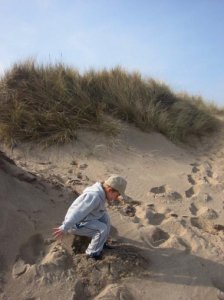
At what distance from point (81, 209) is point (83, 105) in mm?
4090

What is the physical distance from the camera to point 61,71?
8.66m

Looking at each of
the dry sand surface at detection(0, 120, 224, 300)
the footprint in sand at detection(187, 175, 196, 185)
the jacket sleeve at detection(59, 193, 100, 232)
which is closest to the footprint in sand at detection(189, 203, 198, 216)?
the dry sand surface at detection(0, 120, 224, 300)

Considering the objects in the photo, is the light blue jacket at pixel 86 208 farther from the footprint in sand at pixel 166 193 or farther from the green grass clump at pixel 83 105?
the green grass clump at pixel 83 105

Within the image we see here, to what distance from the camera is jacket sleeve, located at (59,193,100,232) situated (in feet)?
13.1

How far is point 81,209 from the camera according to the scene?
4055 mm

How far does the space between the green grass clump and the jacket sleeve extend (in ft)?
11.0

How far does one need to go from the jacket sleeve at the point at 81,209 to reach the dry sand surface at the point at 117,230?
1.13 feet

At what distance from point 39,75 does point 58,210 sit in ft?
13.3

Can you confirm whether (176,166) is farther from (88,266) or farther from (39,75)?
(88,266)

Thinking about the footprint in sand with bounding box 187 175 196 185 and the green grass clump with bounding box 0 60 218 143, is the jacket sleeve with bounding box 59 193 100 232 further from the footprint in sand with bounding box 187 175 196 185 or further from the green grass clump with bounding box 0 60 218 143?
the green grass clump with bounding box 0 60 218 143

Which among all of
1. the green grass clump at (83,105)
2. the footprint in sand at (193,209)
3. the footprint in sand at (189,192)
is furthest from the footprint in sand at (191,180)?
the green grass clump at (83,105)

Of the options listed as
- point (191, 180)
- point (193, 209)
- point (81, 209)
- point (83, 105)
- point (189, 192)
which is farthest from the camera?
point (83, 105)

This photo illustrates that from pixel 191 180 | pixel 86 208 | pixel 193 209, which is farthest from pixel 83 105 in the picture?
pixel 86 208

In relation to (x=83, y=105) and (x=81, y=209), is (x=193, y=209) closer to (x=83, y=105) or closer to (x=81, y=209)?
(x=81, y=209)
